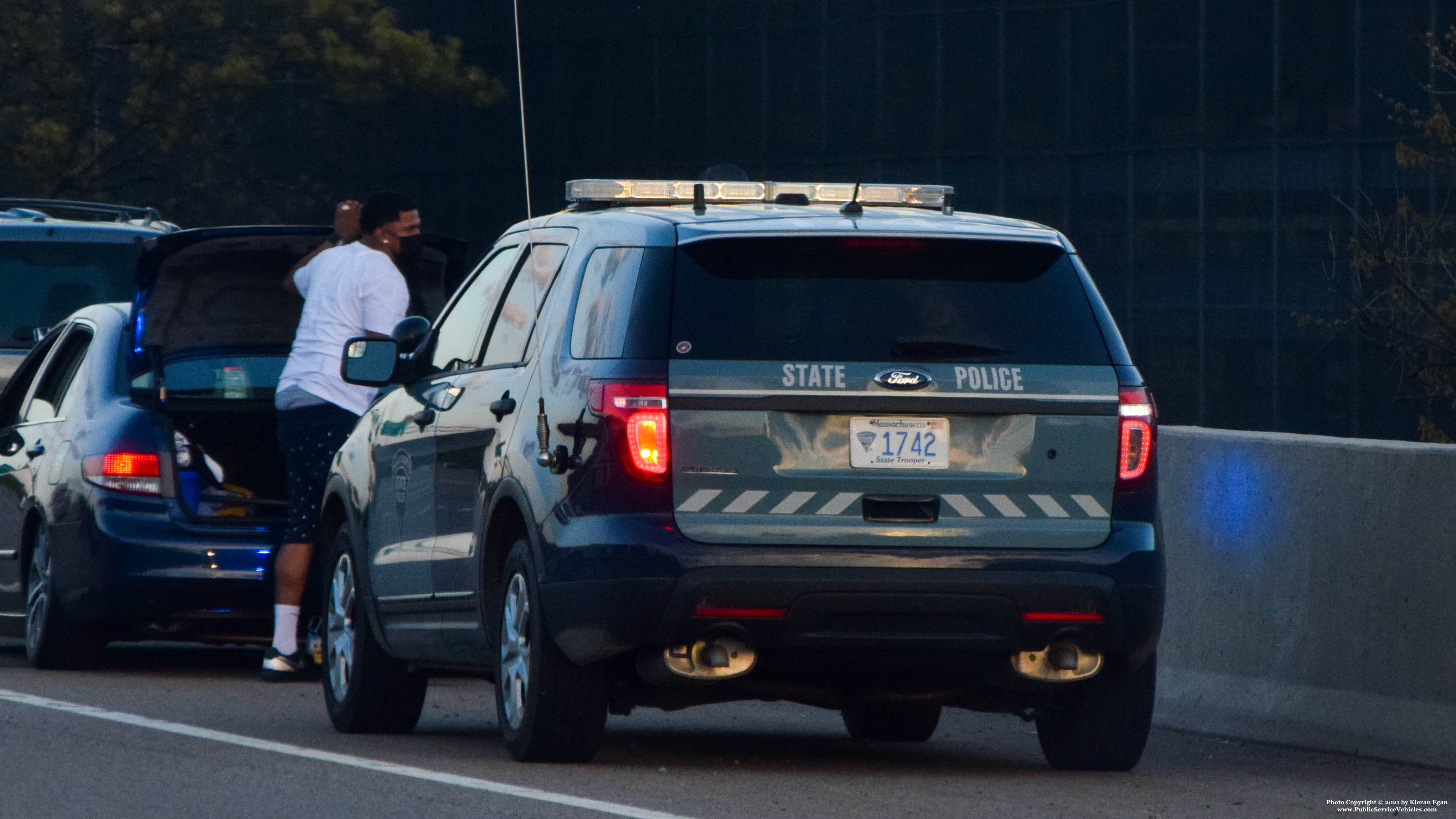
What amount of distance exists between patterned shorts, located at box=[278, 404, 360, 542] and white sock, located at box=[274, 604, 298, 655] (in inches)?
11.3

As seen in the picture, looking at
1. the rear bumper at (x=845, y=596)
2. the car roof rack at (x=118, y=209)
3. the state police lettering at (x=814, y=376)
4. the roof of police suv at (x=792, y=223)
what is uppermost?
the roof of police suv at (x=792, y=223)

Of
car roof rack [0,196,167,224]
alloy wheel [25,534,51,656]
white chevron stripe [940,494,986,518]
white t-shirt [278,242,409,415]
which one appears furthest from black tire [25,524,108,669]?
white chevron stripe [940,494,986,518]

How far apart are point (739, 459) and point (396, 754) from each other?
6.14ft

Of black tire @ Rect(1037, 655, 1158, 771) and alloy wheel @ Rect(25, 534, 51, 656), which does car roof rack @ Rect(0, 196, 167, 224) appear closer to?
alloy wheel @ Rect(25, 534, 51, 656)

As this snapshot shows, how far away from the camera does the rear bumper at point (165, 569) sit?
36.2 feet

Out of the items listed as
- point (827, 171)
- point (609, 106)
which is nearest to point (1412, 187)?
point (827, 171)

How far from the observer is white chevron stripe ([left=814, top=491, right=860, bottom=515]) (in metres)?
7.30

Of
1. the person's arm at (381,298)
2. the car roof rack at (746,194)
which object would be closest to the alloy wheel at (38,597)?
the person's arm at (381,298)

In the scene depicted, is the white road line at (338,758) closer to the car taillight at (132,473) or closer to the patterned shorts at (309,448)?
the car taillight at (132,473)

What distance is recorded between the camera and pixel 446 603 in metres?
8.51

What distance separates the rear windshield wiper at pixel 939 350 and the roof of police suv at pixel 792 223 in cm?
34

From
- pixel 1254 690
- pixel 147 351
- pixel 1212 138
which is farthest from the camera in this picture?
pixel 1212 138

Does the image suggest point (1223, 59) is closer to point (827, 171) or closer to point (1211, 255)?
point (1211, 255)

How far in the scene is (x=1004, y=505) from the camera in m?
7.39
